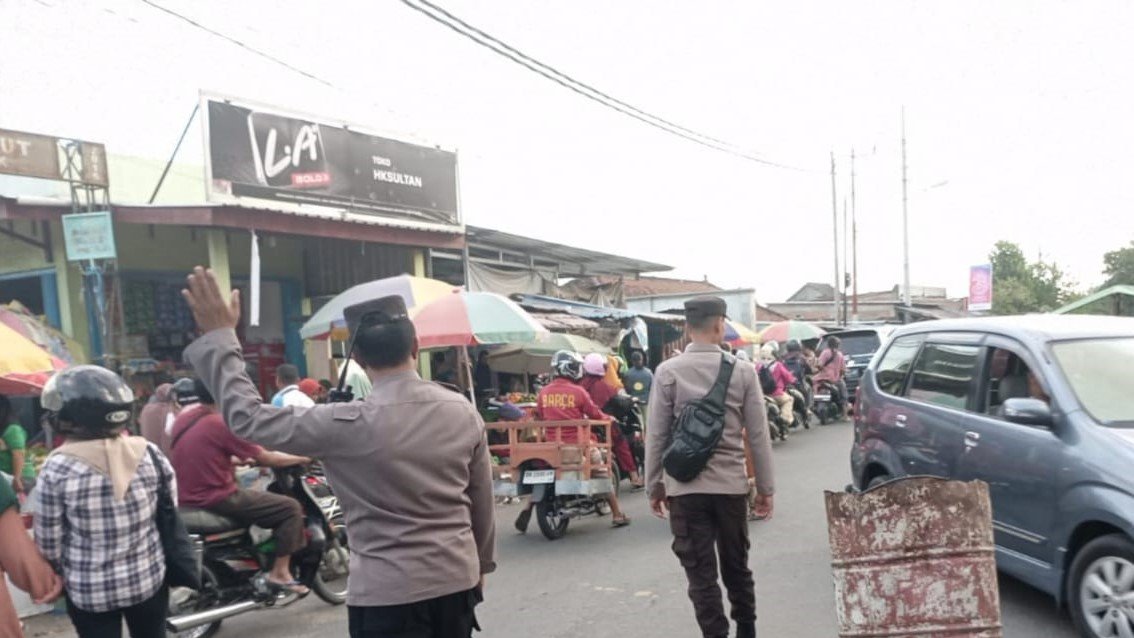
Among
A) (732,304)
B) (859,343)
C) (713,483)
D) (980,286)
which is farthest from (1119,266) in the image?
(713,483)

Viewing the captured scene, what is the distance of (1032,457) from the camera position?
4.25 metres

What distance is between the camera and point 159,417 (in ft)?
21.9

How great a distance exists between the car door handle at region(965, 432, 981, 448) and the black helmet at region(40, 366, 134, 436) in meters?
4.39

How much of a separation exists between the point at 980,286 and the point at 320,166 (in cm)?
3340

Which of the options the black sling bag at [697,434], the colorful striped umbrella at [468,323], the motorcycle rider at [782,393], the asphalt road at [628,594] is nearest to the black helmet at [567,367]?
the colorful striped umbrella at [468,323]

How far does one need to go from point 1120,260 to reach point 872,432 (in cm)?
5603

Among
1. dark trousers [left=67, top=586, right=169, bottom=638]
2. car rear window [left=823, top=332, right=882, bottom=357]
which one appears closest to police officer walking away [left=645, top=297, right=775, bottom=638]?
dark trousers [left=67, top=586, right=169, bottom=638]

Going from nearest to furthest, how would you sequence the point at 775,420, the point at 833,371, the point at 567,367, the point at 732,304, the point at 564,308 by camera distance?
the point at 567,367 < the point at 775,420 < the point at 564,308 < the point at 833,371 < the point at 732,304

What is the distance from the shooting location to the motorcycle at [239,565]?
15.9 ft

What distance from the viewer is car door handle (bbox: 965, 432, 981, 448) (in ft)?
15.4

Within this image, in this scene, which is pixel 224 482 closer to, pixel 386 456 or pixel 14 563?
pixel 14 563

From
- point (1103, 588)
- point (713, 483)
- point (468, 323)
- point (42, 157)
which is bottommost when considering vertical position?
point (1103, 588)

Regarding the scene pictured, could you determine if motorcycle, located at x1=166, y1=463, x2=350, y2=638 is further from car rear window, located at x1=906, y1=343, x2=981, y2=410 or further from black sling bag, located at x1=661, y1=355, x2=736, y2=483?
car rear window, located at x1=906, y1=343, x2=981, y2=410

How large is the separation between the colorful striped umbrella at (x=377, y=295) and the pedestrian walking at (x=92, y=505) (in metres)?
5.42
